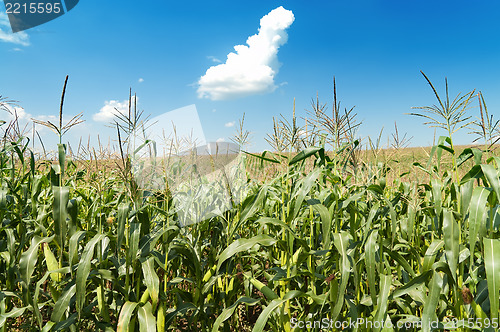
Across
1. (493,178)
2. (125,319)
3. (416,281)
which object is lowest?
(125,319)

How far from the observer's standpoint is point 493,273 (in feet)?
5.16

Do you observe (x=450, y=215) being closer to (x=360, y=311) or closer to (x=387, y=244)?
(x=387, y=244)

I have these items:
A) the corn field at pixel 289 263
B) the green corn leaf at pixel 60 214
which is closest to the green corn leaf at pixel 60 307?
the corn field at pixel 289 263

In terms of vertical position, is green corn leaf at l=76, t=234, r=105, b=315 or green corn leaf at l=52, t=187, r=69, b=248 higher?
green corn leaf at l=52, t=187, r=69, b=248

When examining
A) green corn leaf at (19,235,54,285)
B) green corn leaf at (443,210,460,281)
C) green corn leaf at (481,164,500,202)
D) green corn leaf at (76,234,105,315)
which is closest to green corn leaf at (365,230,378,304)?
green corn leaf at (443,210,460,281)

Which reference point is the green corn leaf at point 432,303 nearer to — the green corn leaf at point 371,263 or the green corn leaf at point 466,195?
the green corn leaf at point 371,263

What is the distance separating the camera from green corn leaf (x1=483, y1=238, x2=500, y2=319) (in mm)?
1552

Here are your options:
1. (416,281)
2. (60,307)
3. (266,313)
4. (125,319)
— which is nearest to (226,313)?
(266,313)

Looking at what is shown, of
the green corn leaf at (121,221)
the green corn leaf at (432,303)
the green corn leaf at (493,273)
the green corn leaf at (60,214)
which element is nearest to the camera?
the green corn leaf at (493,273)

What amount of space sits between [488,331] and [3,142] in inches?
185

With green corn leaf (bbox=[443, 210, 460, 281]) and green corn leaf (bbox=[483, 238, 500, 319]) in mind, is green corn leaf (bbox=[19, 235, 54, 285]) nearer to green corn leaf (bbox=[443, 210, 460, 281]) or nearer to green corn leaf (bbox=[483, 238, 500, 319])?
green corn leaf (bbox=[443, 210, 460, 281])

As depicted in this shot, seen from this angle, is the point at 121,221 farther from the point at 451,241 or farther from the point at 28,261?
the point at 451,241

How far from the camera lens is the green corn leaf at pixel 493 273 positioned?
5.09ft

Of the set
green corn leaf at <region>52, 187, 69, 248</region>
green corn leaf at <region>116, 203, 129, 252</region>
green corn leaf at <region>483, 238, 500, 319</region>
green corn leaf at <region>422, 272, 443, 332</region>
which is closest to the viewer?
green corn leaf at <region>483, 238, 500, 319</region>
